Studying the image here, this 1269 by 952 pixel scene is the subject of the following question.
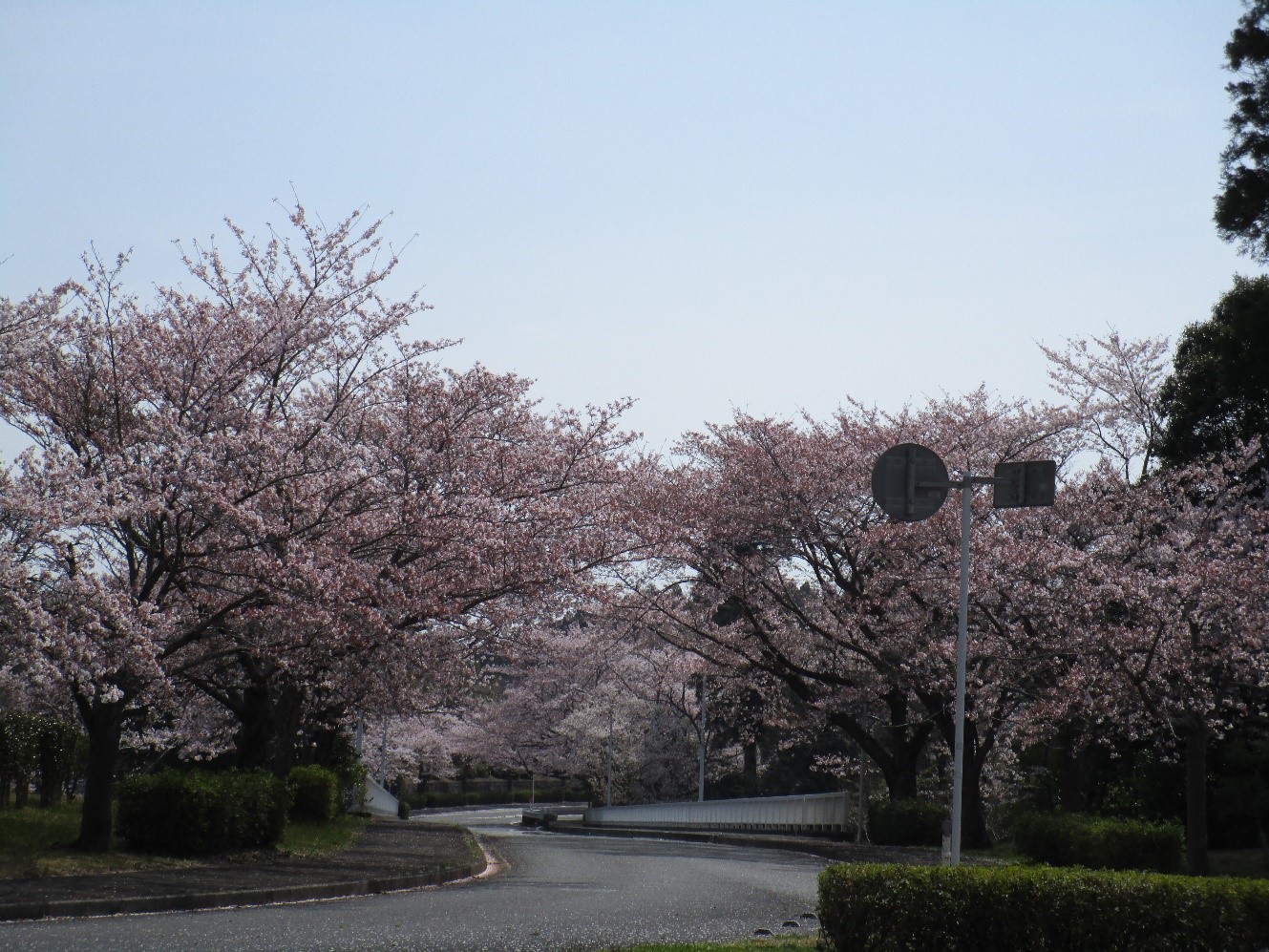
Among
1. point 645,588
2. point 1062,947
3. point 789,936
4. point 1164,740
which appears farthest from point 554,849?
point 1062,947

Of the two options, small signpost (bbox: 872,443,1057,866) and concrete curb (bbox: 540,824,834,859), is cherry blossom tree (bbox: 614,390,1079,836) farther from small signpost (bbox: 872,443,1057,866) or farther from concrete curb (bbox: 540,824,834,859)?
small signpost (bbox: 872,443,1057,866)

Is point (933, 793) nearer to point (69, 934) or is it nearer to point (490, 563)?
point (490, 563)

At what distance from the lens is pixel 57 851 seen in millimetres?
14359

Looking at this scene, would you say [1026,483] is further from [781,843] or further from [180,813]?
[781,843]

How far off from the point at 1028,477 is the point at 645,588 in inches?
704

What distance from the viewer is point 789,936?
32.9 ft

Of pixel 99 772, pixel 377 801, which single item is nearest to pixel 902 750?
pixel 377 801

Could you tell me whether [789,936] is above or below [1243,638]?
below

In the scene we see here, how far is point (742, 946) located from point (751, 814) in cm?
2579

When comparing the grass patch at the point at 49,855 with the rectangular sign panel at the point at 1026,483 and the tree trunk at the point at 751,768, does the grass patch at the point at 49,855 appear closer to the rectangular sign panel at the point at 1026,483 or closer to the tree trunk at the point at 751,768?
the rectangular sign panel at the point at 1026,483

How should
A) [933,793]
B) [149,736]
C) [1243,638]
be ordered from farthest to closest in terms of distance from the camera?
1. [933,793]
2. [149,736]
3. [1243,638]

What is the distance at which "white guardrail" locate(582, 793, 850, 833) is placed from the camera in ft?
103

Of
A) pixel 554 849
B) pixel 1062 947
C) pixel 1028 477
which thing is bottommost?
pixel 554 849

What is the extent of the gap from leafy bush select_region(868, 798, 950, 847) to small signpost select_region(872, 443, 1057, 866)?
15096 mm
